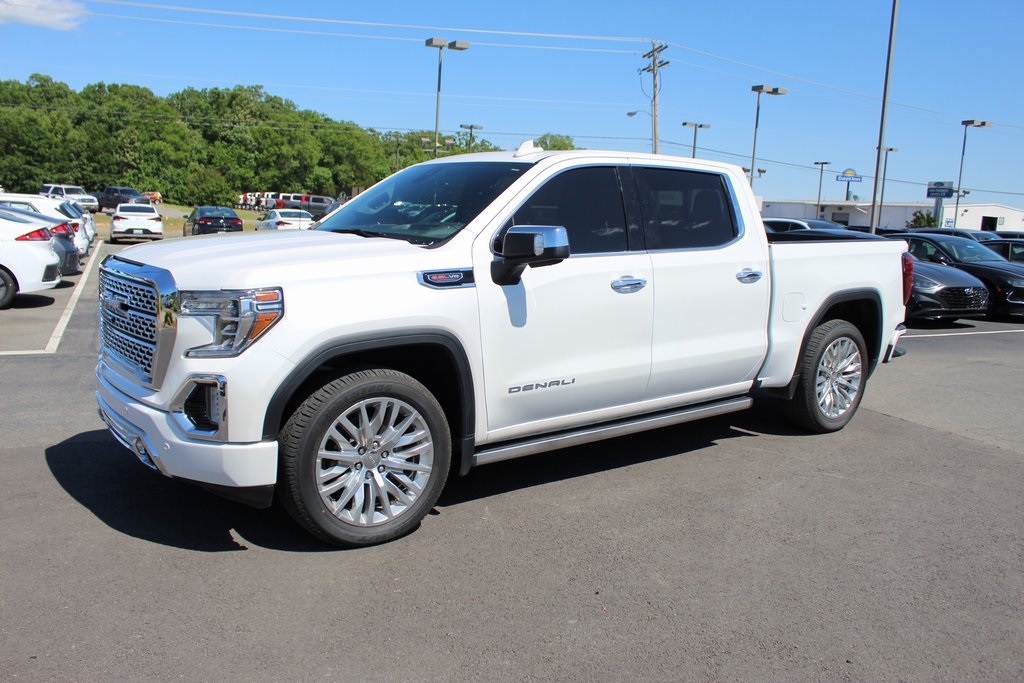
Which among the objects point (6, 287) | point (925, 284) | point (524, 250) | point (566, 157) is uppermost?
point (566, 157)

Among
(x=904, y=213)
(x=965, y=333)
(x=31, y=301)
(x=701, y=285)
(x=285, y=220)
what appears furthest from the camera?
(x=904, y=213)

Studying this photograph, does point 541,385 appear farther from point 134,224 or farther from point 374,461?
point 134,224

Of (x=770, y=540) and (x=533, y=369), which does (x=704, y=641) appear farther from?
(x=533, y=369)

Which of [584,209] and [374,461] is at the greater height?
[584,209]

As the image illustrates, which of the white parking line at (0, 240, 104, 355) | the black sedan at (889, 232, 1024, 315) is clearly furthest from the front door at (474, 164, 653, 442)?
the black sedan at (889, 232, 1024, 315)

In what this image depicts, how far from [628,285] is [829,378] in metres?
2.36

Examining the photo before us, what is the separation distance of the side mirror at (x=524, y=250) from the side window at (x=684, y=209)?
105cm

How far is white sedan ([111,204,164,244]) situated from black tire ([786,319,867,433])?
28142 millimetres

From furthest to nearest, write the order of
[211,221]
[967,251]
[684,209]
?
[211,221]
[967,251]
[684,209]

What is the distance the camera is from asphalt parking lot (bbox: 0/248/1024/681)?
3.10 m

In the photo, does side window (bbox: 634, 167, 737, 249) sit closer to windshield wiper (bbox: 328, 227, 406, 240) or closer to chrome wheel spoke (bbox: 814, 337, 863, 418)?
chrome wheel spoke (bbox: 814, 337, 863, 418)

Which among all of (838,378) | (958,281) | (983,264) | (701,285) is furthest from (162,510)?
(983,264)

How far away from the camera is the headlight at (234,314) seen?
3531mm

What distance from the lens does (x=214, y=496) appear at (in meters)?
4.65
